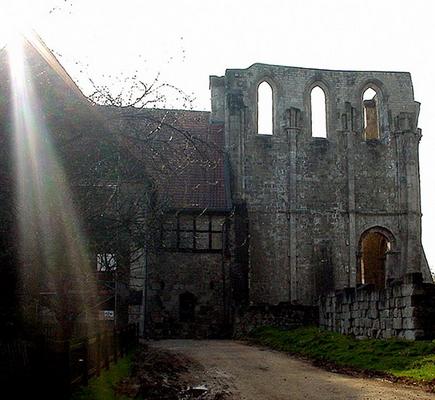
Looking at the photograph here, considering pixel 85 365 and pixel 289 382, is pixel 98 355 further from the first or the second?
pixel 289 382

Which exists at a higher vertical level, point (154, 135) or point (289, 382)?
point (154, 135)

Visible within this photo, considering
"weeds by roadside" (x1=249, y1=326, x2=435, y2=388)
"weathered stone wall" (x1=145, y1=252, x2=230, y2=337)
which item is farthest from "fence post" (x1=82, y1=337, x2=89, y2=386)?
"weathered stone wall" (x1=145, y1=252, x2=230, y2=337)

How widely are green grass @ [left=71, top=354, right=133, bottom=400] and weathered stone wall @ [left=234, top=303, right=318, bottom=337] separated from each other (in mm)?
13777

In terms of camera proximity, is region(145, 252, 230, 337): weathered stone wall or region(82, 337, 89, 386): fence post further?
region(145, 252, 230, 337): weathered stone wall

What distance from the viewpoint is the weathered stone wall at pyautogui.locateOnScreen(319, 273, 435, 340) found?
1655cm

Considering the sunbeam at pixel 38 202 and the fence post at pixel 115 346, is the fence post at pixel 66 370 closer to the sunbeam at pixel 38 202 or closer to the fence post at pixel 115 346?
the sunbeam at pixel 38 202

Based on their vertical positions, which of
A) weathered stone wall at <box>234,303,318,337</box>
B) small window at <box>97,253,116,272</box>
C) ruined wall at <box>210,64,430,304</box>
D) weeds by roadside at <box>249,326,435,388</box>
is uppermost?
ruined wall at <box>210,64,430,304</box>

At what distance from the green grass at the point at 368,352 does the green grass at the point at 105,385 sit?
5.34m

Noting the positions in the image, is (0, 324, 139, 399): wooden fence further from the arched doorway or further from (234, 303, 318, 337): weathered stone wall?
the arched doorway

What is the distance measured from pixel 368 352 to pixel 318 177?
58.1 ft

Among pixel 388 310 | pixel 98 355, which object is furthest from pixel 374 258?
pixel 98 355

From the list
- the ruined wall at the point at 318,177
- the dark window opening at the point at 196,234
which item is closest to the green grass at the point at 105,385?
the dark window opening at the point at 196,234

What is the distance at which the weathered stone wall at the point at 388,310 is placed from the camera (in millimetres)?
16547

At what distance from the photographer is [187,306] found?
3028 cm
